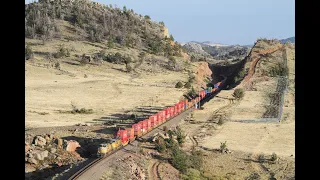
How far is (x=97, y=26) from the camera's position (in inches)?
3226

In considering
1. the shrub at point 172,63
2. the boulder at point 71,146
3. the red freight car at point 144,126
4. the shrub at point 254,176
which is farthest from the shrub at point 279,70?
the boulder at point 71,146

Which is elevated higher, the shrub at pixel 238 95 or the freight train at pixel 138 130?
the shrub at pixel 238 95

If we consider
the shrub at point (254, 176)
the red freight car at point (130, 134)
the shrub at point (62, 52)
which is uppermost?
the shrub at point (62, 52)

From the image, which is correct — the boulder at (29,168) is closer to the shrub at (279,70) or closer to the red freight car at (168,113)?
the red freight car at (168,113)

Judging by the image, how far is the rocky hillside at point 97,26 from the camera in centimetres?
7606

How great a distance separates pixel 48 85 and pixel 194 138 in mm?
24573

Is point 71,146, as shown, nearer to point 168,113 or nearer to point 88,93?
point 168,113

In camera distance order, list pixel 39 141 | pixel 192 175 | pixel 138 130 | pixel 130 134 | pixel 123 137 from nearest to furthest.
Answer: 1. pixel 192 175
2. pixel 39 141
3. pixel 123 137
4. pixel 130 134
5. pixel 138 130

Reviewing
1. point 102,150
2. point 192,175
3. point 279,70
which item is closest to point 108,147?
Result: point 102,150

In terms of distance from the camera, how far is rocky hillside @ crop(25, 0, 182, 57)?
250ft

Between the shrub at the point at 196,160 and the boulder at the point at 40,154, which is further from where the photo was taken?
the shrub at the point at 196,160

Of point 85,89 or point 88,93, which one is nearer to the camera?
point 88,93

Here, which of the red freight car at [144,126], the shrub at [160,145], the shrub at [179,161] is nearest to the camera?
the shrub at [179,161]
